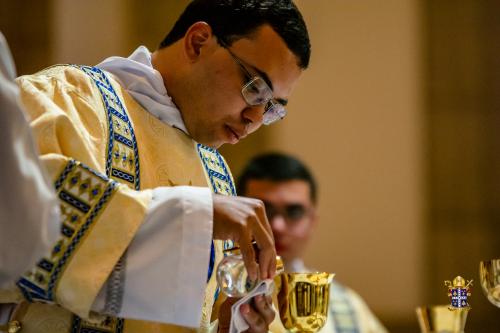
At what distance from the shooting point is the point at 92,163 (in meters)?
2.05

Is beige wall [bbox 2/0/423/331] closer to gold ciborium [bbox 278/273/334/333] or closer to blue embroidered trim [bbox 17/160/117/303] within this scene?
gold ciborium [bbox 278/273/334/333]

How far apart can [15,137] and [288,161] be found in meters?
3.72

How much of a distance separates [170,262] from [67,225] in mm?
234

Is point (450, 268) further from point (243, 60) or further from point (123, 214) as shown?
point (123, 214)

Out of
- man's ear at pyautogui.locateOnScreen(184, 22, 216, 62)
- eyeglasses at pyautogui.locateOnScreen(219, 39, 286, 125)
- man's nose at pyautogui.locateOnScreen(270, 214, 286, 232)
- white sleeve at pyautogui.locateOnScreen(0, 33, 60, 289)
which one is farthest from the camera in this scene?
man's nose at pyautogui.locateOnScreen(270, 214, 286, 232)

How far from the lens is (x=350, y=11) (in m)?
6.92

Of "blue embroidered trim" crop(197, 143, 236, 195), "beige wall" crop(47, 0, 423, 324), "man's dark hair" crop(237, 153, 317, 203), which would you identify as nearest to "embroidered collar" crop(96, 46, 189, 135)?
"blue embroidered trim" crop(197, 143, 236, 195)

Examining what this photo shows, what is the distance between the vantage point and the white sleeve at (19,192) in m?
1.37

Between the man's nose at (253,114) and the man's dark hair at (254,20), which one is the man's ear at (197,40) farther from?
the man's nose at (253,114)

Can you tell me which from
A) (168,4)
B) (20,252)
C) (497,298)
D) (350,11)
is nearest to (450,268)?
(350,11)

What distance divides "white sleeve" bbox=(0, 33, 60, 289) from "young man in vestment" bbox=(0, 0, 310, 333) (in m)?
0.06

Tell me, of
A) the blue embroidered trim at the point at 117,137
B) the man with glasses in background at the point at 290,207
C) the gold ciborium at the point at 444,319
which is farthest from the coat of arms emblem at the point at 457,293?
the man with glasses in background at the point at 290,207

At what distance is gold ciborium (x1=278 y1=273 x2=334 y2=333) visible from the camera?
2.39 metres

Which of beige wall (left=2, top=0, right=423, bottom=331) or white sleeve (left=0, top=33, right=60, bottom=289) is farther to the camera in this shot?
beige wall (left=2, top=0, right=423, bottom=331)
